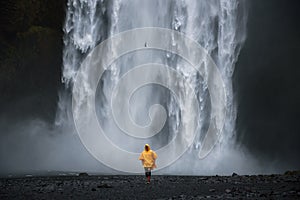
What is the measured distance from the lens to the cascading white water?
32.6 m

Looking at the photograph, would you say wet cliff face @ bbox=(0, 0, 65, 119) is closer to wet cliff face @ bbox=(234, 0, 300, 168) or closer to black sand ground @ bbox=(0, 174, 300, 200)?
wet cliff face @ bbox=(234, 0, 300, 168)

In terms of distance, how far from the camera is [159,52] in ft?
113

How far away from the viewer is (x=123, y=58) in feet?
114

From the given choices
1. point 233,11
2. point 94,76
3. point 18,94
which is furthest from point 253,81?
point 18,94

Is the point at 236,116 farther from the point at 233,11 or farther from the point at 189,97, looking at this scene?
the point at 233,11

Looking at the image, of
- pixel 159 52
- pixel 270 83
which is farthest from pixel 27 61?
pixel 270 83

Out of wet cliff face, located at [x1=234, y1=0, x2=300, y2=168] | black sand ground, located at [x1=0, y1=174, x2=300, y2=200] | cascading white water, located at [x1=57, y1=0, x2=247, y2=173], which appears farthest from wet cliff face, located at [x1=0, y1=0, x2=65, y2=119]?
black sand ground, located at [x1=0, y1=174, x2=300, y2=200]

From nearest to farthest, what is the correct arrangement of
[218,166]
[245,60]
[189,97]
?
[218,166]
[189,97]
[245,60]

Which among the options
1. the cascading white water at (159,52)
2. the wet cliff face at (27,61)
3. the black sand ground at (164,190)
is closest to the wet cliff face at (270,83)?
the cascading white water at (159,52)

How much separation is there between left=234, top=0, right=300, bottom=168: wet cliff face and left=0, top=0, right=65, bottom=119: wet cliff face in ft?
44.7

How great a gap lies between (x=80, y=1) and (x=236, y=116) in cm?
1355

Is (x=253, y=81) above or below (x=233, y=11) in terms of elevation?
below

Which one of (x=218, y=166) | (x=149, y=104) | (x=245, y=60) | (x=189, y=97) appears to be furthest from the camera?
(x=245, y=60)

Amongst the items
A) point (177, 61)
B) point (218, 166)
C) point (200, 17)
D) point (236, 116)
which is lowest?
point (218, 166)
